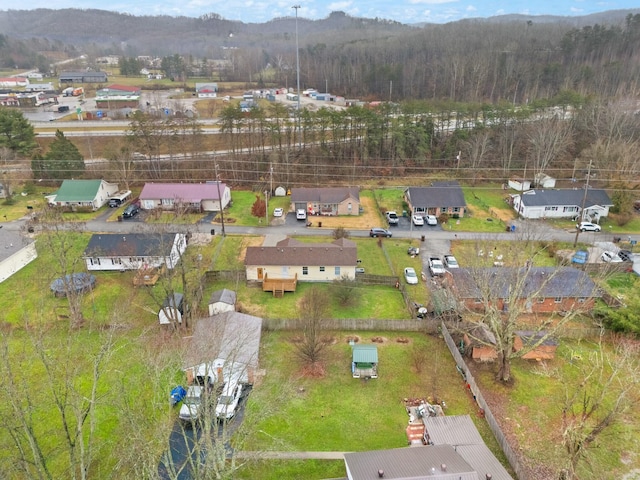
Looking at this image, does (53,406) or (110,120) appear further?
(110,120)

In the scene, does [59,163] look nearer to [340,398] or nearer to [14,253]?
[14,253]

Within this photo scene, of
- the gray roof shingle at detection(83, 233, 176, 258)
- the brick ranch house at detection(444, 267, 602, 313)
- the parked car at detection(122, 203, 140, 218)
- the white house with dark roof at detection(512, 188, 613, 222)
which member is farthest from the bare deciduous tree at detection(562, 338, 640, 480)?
the parked car at detection(122, 203, 140, 218)

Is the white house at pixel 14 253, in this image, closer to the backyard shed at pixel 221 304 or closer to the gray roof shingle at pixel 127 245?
the gray roof shingle at pixel 127 245

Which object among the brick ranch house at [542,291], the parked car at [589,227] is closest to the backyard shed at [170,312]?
the brick ranch house at [542,291]

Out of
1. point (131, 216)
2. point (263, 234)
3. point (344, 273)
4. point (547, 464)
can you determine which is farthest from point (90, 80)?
point (547, 464)

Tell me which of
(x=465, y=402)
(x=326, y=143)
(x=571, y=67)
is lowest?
(x=465, y=402)

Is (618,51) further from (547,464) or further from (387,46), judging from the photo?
(547,464)

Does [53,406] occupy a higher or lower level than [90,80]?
lower
